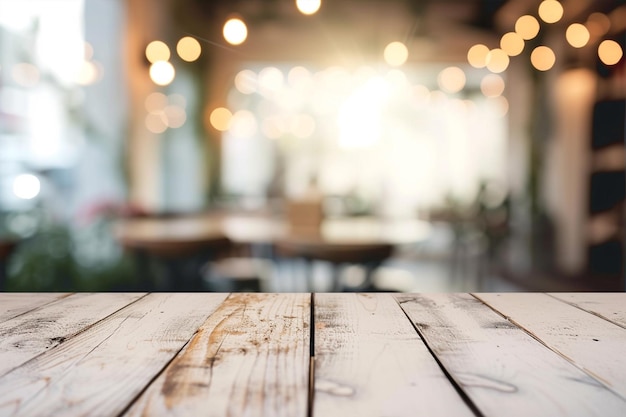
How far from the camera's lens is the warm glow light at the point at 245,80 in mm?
7187

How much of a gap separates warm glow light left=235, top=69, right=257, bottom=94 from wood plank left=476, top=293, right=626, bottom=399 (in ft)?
21.5

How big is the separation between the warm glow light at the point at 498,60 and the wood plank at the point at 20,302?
17.2 feet

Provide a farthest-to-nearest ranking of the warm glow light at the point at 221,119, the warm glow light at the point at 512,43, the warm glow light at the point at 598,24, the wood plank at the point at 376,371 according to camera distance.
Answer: the warm glow light at the point at 221,119
the warm glow light at the point at 512,43
the warm glow light at the point at 598,24
the wood plank at the point at 376,371

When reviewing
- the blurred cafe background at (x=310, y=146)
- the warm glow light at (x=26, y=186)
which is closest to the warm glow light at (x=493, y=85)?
the blurred cafe background at (x=310, y=146)

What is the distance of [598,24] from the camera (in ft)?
17.8

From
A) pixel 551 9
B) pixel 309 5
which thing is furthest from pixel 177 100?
pixel 309 5

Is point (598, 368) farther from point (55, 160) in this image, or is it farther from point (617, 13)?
point (617, 13)

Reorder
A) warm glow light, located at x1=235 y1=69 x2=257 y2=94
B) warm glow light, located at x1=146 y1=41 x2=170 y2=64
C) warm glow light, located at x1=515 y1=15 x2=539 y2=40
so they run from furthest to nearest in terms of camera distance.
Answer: warm glow light, located at x1=235 y1=69 x2=257 y2=94 < warm glow light, located at x1=515 y1=15 x2=539 y2=40 < warm glow light, located at x1=146 y1=41 x2=170 y2=64

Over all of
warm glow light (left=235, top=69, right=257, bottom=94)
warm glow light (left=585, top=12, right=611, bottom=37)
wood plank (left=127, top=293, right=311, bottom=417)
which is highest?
warm glow light (left=585, top=12, right=611, bottom=37)

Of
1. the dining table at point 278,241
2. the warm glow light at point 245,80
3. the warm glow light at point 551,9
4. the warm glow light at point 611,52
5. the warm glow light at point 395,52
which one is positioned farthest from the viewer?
the warm glow light at point 245,80

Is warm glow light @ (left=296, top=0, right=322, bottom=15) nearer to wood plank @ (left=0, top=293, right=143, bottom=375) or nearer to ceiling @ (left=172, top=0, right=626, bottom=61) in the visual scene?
wood plank @ (left=0, top=293, right=143, bottom=375)

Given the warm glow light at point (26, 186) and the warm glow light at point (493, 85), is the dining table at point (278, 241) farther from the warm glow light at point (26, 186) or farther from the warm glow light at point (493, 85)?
the warm glow light at point (493, 85)

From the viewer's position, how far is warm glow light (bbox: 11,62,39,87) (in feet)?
13.8

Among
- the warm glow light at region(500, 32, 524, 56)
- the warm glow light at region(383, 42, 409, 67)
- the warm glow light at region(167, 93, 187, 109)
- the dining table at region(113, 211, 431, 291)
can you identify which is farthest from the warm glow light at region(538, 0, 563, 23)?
the warm glow light at region(167, 93, 187, 109)
